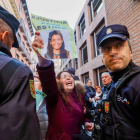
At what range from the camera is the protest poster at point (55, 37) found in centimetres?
134

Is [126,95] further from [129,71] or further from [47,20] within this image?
[47,20]

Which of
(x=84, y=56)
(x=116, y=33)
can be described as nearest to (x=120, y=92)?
(x=116, y=33)

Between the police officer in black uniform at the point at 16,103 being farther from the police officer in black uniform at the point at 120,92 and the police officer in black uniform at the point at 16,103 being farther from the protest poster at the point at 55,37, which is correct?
the police officer in black uniform at the point at 120,92

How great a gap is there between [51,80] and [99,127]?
2.57ft

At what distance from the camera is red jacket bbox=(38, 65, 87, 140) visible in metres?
1.34

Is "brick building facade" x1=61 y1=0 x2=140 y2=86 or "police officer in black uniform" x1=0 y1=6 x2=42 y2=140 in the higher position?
"brick building facade" x1=61 y1=0 x2=140 y2=86

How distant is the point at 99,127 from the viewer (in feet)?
4.27

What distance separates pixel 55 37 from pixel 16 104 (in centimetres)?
100

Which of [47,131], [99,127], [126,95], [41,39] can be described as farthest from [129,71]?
[47,131]

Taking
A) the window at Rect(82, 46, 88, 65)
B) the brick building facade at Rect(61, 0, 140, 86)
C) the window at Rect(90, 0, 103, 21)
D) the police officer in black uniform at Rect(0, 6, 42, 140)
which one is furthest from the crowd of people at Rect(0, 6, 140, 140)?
the window at Rect(82, 46, 88, 65)

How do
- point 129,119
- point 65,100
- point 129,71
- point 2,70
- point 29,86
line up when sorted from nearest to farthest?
1. point 2,70
2. point 29,86
3. point 129,119
4. point 129,71
5. point 65,100

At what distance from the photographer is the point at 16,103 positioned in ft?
2.17

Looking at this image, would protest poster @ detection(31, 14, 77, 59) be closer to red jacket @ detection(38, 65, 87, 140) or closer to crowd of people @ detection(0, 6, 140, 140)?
crowd of people @ detection(0, 6, 140, 140)

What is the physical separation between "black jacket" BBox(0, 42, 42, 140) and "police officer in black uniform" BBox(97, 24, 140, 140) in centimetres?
72
